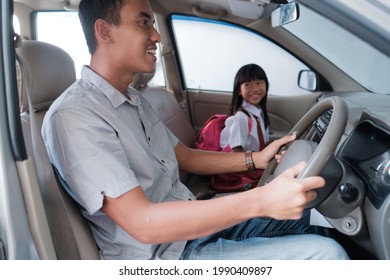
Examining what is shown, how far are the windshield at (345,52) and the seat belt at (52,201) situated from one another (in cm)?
172

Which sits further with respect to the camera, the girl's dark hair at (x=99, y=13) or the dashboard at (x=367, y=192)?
the girl's dark hair at (x=99, y=13)

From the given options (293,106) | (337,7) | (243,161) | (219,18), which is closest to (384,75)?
(293,106)

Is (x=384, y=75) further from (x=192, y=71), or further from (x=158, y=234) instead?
(x=158, y=234)

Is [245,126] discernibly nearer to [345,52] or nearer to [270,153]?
[270,153]

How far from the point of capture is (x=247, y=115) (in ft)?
6.79

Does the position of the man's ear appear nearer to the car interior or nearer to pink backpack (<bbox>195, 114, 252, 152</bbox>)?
the car interior

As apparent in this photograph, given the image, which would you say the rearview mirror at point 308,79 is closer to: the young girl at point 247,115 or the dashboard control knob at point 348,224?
the young girl at point 247,115

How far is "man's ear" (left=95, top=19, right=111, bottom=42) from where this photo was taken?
1046mm

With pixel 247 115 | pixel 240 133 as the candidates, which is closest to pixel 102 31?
pixel 240 133

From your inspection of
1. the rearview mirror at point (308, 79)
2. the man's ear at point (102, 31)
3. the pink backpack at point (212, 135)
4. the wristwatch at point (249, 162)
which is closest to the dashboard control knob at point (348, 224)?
the wristwatch at point (249, 162)

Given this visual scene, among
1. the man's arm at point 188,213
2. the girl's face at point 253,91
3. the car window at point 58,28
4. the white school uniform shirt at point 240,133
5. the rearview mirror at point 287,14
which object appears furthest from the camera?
the car window at point 58,28

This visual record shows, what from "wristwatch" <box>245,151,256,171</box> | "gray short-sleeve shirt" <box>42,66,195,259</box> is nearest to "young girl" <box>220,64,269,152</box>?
"wristwatch" <box>245,151,256,171</box>

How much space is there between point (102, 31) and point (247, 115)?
3.87ft

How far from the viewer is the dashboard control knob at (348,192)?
98cm
